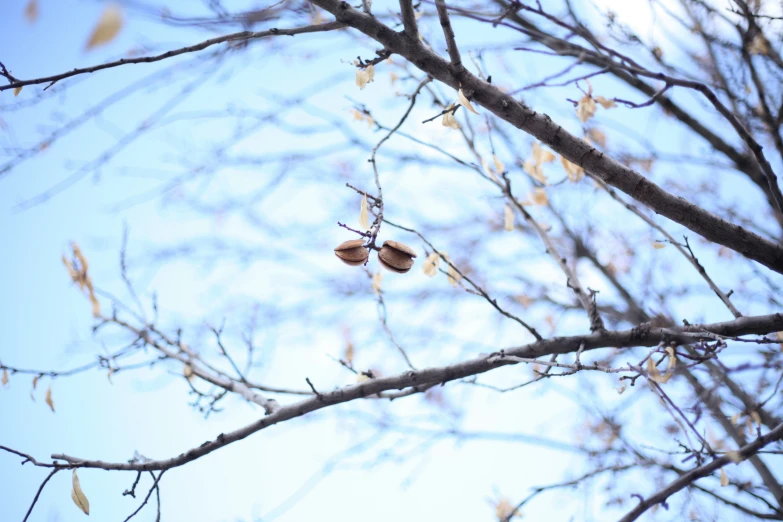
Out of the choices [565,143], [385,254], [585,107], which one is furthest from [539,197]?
[385,254]

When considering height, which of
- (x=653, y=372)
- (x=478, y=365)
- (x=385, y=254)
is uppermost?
(x=385, y=254)

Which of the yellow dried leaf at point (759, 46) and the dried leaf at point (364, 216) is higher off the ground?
the yellow dried leaf at point (759, 46)

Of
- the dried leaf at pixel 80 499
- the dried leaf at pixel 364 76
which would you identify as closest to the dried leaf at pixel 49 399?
the dried leaf at pixel 80 499

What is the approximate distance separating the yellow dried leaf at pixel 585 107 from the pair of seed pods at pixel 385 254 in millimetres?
840

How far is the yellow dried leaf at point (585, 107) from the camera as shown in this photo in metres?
1.53

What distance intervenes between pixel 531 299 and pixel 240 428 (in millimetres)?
2605

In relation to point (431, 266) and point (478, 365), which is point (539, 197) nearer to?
point (431, 266)

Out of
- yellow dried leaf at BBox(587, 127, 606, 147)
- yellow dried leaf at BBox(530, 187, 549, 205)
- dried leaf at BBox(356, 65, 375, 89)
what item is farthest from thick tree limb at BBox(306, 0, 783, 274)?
yellow dried leaf at BBox(587, 127, 606, 147)

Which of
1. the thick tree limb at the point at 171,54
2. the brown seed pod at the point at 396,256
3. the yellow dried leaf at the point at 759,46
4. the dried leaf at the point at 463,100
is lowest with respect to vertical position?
the brown seed pod at the point at 396,256

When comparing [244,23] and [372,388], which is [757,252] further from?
[244,23]

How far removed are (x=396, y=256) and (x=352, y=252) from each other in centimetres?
10

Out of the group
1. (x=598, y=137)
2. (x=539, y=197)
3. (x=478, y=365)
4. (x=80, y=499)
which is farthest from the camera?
(x=598, y=137)

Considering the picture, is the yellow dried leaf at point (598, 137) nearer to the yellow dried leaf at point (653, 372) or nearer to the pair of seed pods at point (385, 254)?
the yellow dried leaf at point (653, 372)

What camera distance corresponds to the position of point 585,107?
5.03ft
